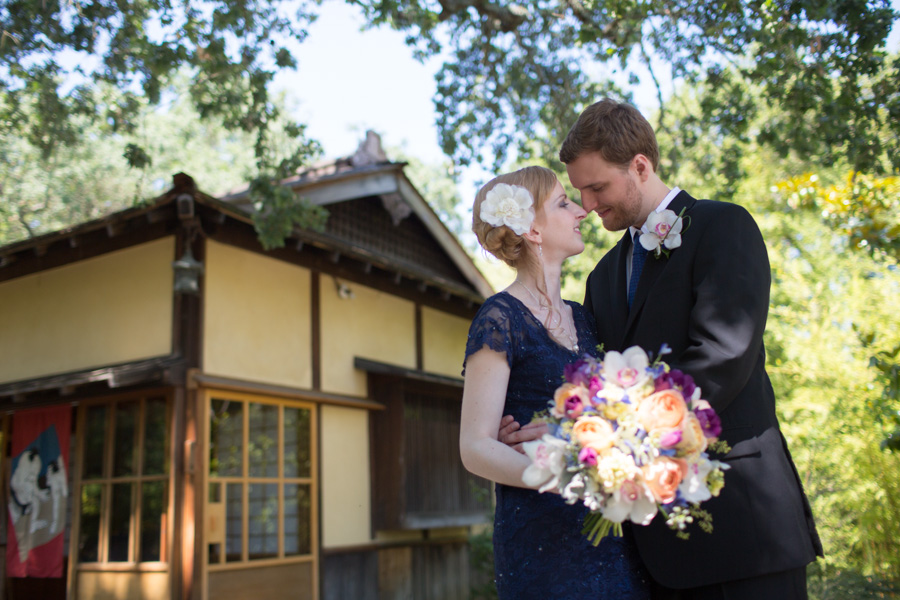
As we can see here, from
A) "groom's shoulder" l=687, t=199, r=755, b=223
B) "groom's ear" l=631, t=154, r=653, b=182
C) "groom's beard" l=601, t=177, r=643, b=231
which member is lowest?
"groom's shoulder" l=687, t=199, r=755, b=223

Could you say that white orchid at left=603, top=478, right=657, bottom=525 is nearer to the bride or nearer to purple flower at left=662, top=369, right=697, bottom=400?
purple flower at left=662, top=369, right=697, bottom=400

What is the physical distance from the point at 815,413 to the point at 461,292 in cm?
458

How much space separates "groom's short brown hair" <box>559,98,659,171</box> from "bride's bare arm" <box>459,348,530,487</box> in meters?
0.75

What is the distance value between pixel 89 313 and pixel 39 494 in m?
1.91

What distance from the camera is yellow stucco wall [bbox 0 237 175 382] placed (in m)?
7.65

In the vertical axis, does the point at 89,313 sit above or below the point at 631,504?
above

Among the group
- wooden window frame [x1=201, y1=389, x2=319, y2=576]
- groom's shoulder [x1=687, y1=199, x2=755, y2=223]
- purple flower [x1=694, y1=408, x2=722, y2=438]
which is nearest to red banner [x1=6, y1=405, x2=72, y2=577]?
wooden window frame [x1=201, y1=389, x2=319, y2=576]

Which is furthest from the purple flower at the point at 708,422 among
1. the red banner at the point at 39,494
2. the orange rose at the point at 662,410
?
the red banner at the point at 39,494

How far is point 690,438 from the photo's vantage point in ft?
5.71

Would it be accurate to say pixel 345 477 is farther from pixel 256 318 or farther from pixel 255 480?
pixel 256 318

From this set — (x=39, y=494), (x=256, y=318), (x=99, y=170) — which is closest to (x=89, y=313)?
(x=256, y=318)

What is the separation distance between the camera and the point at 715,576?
2.08 metres

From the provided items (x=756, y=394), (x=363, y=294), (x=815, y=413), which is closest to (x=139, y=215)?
(x=363, y=294)

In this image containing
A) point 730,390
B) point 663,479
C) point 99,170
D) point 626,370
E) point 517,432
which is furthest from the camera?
point 99,170
